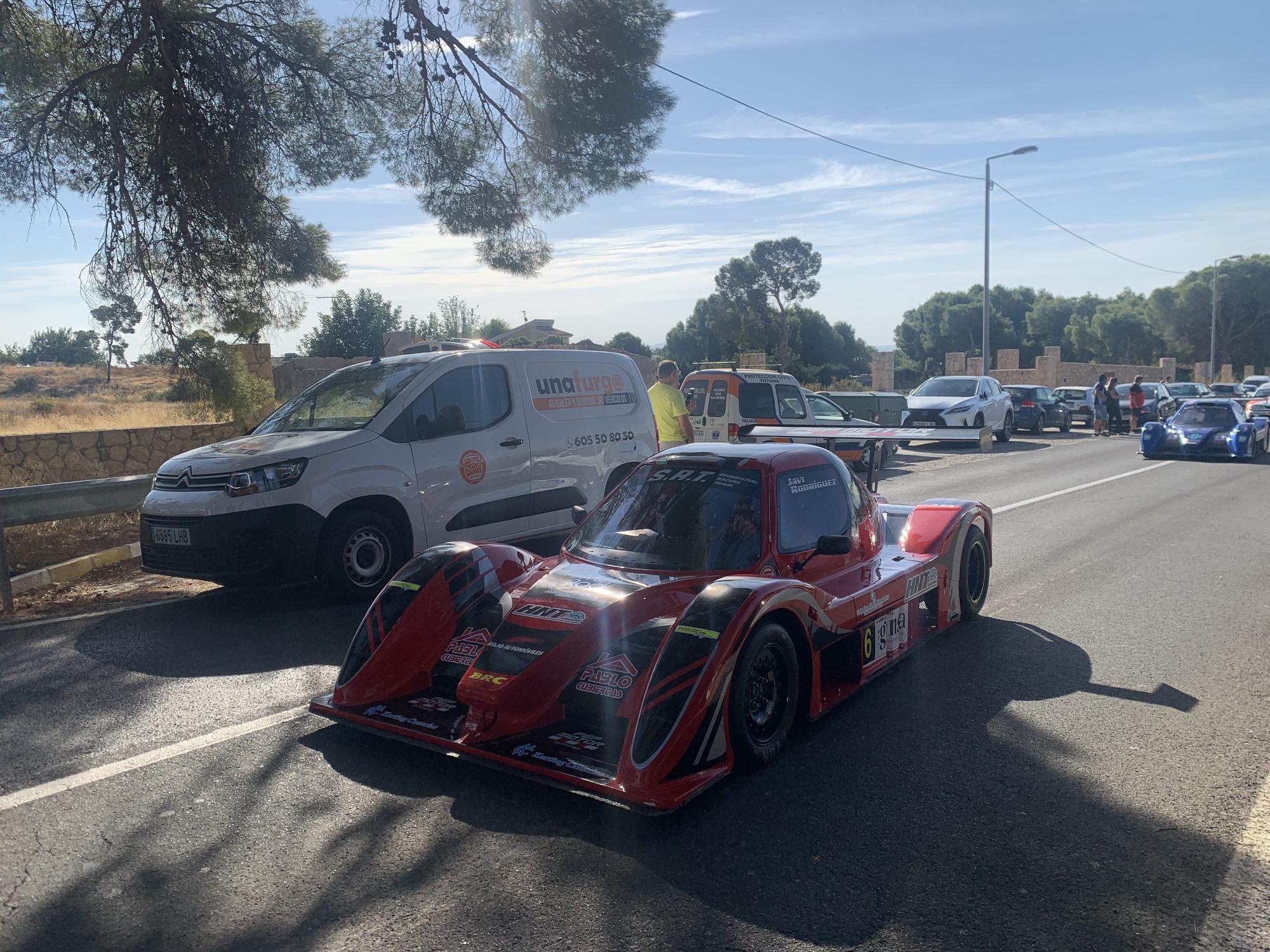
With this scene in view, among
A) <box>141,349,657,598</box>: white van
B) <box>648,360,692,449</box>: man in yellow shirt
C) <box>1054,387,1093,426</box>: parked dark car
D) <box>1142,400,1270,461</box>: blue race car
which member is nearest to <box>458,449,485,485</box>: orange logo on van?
<box>141,349,657,598</box>: white van

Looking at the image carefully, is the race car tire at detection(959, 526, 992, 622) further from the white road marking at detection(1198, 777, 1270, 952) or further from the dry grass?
the dry grass

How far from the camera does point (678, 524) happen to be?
511cm

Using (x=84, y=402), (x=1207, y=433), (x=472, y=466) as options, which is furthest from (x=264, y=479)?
(x=84, y=402)

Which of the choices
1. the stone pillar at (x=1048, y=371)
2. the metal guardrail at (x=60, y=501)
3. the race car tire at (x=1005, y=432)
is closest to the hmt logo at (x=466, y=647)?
the metal guardrail at (x=60, y=501)

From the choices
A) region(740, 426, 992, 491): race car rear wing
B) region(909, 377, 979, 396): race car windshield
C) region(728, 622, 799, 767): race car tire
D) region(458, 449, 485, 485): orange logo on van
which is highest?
region(740, 426, 992, 491): race car rear wing

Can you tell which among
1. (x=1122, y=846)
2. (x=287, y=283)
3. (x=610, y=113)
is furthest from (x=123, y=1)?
(x=1122, y=846)

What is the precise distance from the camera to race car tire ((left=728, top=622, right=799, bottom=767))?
13.3ft

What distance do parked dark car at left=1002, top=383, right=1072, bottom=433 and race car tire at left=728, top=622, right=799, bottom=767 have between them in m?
25.7

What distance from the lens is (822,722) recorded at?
16.0 ft

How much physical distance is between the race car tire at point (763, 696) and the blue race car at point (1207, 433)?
18712 millimetres

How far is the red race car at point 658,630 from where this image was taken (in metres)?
3.89

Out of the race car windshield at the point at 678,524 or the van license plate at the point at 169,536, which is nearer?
the race car windshield at the point at 678,524

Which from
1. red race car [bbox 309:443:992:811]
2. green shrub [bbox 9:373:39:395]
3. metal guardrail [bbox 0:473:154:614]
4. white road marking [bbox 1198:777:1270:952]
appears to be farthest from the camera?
green shrub [bbox 9:373:39:395]

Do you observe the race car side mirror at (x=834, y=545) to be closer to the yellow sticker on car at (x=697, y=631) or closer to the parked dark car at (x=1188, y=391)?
the yellow sticker on car at (x=697, y=631)
